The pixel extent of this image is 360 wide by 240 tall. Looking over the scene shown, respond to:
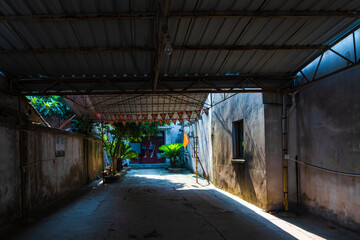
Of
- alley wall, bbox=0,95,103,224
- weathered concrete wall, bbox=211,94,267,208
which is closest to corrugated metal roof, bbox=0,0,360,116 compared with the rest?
weathered concrete wall, bbox=211,94,267,208

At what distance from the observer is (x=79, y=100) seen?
43.8ft

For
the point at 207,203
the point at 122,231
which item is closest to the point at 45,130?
the point at 122,231

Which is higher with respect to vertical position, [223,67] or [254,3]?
[254,3]

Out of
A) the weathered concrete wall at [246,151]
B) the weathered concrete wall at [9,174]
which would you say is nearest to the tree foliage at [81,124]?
the weathered concrete wall at [246,151]

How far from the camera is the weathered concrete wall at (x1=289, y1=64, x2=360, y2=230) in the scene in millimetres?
5832

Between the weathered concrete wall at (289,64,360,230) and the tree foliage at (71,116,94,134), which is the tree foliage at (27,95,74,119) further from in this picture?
the weathered concrete wall at (289,64,360,230)

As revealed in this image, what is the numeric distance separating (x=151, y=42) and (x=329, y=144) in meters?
5.02

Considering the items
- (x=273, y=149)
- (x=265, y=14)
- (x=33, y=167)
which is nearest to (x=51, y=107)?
(x=33, y=167)

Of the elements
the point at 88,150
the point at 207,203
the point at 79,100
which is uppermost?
the point at 79,100

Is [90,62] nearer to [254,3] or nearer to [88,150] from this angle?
[254,3]

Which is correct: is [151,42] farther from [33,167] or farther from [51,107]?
[51,107]

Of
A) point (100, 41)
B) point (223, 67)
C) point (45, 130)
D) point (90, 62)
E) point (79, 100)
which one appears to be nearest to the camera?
point (100, 41)

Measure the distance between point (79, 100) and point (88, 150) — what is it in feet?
11.4

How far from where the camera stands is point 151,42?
6.22m
